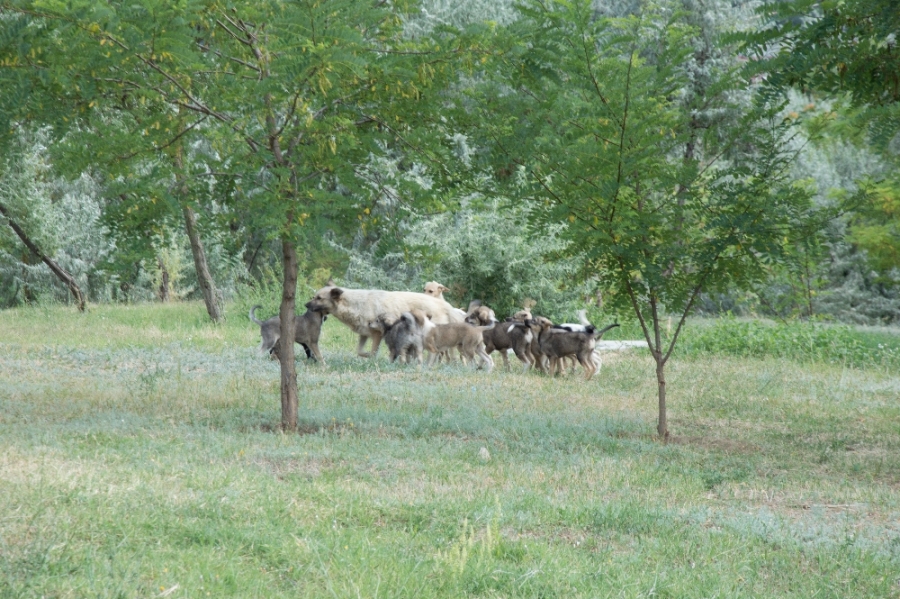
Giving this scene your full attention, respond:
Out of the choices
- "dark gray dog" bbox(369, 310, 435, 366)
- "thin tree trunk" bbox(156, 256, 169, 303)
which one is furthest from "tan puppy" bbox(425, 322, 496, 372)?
"thin tree trunk" bbox(156, 256, 169, 303)

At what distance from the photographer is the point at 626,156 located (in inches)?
386

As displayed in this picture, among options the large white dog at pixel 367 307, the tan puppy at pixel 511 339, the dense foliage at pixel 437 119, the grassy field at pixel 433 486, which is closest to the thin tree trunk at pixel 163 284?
the large white dog at pixel 367 307

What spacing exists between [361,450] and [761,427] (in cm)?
577

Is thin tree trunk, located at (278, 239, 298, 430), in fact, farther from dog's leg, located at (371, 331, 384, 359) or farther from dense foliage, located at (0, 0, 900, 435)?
dog's leg, located at (371, 331, 384, 359)

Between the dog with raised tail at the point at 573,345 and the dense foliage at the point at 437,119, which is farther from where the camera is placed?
the dog with raised tail at the point at 573,345

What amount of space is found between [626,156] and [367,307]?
8.46m

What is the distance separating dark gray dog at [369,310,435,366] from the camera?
16312 mm

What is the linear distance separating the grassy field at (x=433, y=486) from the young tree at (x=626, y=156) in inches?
85.7

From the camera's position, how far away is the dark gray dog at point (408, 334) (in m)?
16.3

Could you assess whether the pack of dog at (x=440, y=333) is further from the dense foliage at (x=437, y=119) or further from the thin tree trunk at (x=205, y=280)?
the thin tree trunk at (x=205, y=280)

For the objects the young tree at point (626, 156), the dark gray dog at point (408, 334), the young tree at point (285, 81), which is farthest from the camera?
the dark gray dog at point (408, 334)

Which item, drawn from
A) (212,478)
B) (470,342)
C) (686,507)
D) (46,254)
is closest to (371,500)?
(212,478)

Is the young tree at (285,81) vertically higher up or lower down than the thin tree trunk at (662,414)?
higher up

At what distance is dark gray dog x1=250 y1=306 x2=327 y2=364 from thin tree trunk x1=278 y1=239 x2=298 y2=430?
520 centimetres
